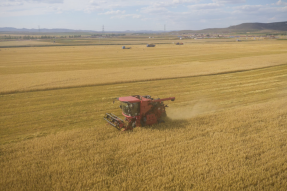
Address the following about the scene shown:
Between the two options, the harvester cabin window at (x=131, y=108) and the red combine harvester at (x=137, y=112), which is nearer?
the harvester cabin window at (x=131, y=108)

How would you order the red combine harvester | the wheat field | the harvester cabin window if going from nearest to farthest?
the wheat field
the harvester cabin window
the red combine harvester

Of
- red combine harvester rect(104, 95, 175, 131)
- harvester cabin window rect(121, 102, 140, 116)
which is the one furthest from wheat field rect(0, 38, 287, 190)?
harvester cabin window rect(121, 102, 140, 116)

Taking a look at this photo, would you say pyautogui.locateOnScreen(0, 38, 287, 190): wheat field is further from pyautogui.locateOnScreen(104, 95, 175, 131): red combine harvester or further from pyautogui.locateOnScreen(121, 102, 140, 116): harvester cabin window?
pyautogui.locateOnScreen(121, 102, 140, 116): harvester cabin window

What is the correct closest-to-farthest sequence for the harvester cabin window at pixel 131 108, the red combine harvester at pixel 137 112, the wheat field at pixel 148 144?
1. the wheat field at pixel 148 144
2. the harvester cabin window at pixel 131 108
3. the red combine harvester at pixel 137 112

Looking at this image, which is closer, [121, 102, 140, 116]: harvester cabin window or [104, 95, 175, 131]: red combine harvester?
[121, 102, 140, 116]: harvester cabin window

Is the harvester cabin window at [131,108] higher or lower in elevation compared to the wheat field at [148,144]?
higher

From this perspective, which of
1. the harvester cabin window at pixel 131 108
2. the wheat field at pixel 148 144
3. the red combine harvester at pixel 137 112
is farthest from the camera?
the red combine harvester at pixel 137 112

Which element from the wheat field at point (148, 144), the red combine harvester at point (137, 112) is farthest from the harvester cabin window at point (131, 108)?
the wheat field at point (148, 144)

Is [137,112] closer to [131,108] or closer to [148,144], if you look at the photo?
[131,108]

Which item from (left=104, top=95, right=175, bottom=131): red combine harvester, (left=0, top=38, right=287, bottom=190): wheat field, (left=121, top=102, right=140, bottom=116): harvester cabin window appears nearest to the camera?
(left=0, top=38, right=287, bottom=190): wheat field

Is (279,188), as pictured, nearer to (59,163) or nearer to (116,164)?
(116,164)

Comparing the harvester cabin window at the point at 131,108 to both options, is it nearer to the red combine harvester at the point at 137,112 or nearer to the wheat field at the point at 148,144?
the red combine harvester at the point at 137,112

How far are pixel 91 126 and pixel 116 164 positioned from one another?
184 inches

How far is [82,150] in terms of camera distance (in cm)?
1017
